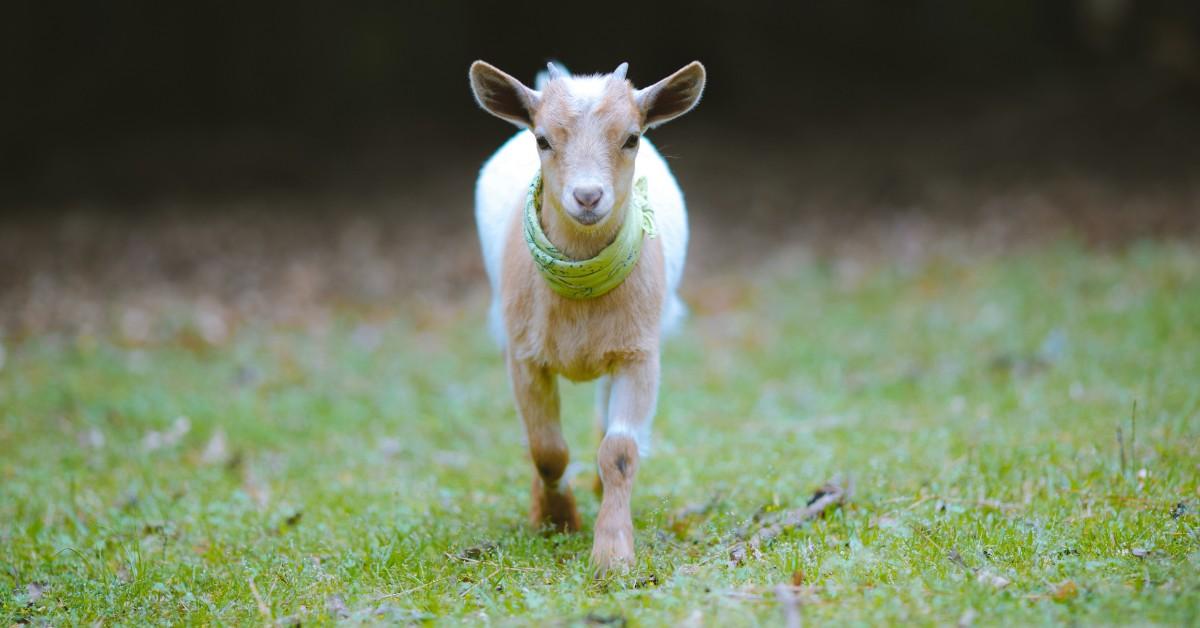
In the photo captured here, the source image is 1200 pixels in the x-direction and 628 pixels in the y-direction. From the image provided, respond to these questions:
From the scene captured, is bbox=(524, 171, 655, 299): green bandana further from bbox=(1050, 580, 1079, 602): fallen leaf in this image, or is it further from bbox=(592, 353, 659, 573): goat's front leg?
bbox=(1050, 580, 1079, 602): fallen leaf

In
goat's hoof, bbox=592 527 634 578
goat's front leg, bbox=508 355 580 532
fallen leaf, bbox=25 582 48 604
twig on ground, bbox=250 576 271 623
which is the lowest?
fallen leaf, bbox=25 582 48 604

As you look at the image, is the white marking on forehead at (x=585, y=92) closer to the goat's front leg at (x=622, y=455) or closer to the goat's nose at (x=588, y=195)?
the goat's nose at (x=588, y=195)

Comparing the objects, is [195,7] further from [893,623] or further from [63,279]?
[893,623]

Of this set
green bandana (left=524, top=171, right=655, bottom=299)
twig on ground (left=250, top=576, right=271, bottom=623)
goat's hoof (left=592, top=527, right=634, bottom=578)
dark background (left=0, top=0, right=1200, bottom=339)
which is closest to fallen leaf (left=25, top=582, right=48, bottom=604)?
twig on ground (left=250, top=576, right=271, bottom=623)

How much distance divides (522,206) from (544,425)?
3.35 ft

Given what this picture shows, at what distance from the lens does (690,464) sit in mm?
6082

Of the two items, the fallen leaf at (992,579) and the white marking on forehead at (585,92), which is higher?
the white marking on forehead at (585,92)

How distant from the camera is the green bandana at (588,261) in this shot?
438 cm

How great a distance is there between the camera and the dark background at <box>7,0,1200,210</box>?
16.2 meters

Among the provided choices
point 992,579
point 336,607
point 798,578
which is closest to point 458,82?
point 336,607

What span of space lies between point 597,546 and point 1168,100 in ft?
43.6

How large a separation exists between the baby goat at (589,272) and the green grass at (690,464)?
0.37 m

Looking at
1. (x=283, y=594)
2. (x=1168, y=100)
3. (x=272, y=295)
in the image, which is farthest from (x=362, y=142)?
(x=283, y=594)

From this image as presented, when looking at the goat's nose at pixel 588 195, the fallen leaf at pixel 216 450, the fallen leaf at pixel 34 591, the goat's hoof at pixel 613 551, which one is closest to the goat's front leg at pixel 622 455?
the goat's hoof at pixel 613 551
